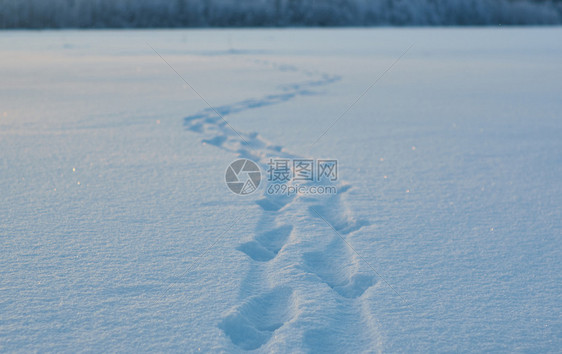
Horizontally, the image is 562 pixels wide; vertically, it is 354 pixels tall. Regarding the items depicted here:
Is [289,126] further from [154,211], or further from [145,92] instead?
[145,92]

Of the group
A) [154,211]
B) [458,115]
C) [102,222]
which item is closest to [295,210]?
[154,211]

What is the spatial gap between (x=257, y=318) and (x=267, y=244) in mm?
520

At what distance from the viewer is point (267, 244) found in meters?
1.88

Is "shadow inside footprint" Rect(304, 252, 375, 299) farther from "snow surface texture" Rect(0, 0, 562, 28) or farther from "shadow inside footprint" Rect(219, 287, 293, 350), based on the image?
"snow surface texture" Rect(0, 0, 562, 28)

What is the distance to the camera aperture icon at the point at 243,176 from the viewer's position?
8.21 ft

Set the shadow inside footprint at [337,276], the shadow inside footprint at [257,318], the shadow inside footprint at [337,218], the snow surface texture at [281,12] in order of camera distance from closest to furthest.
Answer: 1. the shadow inside footprint at [257,318]
2. the shadow inside footprint at [337,276]
3. the shadow inside footprint at [337,218]
4. the snow surface texture at [281,12]

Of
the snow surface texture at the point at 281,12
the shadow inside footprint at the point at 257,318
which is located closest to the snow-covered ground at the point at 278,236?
the shadow inside footprint at the point at 257,318

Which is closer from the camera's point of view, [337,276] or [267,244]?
[337,276]

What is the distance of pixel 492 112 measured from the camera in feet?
15.4

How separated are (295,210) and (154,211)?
633 millimetres

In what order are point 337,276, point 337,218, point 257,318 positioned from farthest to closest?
point 337,218, point 337,276, point 257,318

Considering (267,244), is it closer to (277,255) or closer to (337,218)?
(277,255)

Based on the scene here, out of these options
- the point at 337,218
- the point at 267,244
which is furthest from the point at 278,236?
the point at 337,218

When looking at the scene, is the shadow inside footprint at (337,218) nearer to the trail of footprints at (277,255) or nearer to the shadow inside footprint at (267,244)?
the trail of footprints at (277,255)
